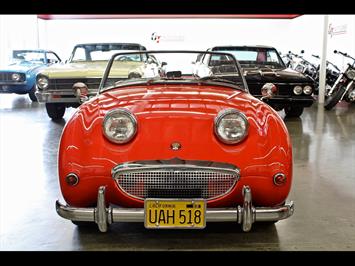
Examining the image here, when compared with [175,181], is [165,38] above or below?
above

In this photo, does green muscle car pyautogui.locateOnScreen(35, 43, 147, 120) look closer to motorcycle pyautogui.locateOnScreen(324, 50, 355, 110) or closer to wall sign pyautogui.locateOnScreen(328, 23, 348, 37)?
motorcycle pyautogui.locateOnScreen(324, 50, 355, 110)

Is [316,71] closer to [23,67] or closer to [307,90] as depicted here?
[307,90]

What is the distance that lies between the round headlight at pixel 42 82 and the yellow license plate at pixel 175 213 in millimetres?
4782

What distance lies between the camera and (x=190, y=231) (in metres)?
2.62

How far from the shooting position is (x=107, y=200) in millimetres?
2232

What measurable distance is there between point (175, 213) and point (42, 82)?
491 centimetres

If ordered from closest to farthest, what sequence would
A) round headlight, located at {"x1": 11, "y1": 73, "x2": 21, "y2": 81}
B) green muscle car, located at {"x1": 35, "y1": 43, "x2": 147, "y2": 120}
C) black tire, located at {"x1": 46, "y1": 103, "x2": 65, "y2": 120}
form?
green muscle car, located at {"x1": 35, "y1": 43, "x2": 147, "y2": 120} → black tire, located at {"x1": 46, "y1": 103, "x2": 65, "y2": 120} → round headlight, located at {"x1": 11, "y1": 73, "x2": 21, "y2": 81}

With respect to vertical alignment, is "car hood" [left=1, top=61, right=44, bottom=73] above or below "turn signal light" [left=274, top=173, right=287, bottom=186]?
above

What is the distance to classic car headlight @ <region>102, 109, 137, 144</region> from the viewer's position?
2.24 metres

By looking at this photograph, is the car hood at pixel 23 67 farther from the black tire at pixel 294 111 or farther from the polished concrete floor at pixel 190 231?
the black tire at pixel 294 111

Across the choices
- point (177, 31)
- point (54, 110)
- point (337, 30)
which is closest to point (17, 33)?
point (177, 31)

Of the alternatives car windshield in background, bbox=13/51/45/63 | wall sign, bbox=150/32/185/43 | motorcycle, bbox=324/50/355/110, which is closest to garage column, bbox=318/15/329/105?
motorcycle, bbox=324/50/355/110
